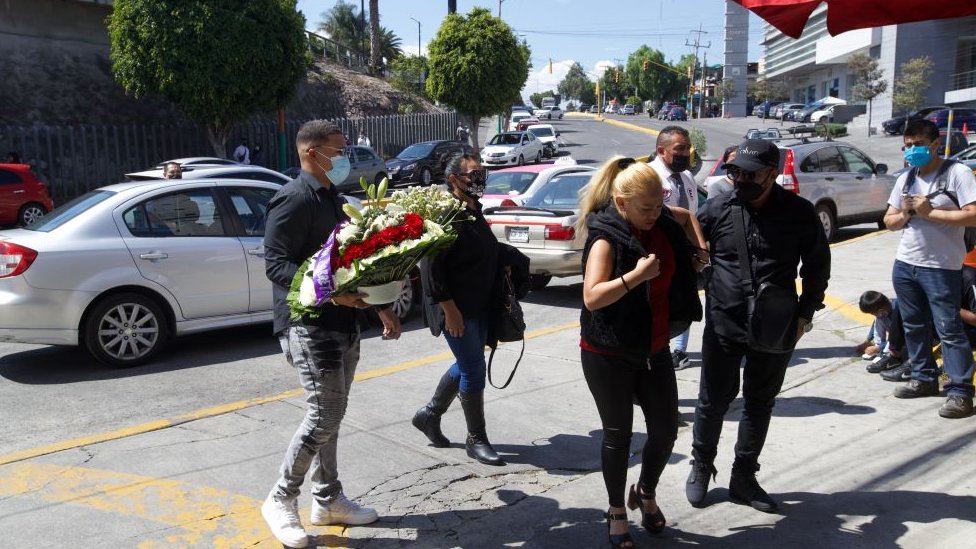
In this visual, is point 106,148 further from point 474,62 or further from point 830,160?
point 830,160

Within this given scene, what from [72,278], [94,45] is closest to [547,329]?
[72,278]

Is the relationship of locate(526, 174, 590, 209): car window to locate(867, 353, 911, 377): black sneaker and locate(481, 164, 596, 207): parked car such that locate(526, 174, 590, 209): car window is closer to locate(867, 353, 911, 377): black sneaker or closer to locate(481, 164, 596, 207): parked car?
locate(481, 164, 596, 207): parked car

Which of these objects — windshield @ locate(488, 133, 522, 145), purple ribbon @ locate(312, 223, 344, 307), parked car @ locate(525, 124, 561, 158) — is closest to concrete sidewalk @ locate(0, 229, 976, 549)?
purple ribbon @ locate(312, 223, 344, 307)

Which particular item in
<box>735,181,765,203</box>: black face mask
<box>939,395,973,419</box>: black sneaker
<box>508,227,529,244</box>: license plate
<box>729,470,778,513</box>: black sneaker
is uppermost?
<box>735,181,765,203</box>: black face mask

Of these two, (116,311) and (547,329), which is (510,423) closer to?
(547,329)

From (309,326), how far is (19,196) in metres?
16.4

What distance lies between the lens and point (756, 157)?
401 cm

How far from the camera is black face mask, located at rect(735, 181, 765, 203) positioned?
157 inches

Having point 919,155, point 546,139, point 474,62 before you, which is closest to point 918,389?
point 919,155

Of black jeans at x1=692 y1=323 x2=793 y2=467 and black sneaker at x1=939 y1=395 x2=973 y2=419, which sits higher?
black jeans at x1=692 y1=323 x2=793 y2=467

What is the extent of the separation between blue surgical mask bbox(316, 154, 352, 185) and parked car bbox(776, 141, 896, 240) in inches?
386

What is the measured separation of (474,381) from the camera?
4844 mm

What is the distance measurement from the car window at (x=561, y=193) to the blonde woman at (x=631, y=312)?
21.3 feet

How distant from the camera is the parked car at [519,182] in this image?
11.5 meters
